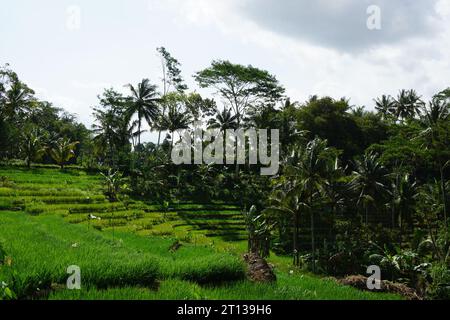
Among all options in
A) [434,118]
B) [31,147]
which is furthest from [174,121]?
[434,118]

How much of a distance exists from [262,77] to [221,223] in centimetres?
2097

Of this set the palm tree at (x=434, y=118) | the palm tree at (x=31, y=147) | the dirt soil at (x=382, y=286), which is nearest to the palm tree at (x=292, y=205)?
the palm tree at (x=434, y=118)

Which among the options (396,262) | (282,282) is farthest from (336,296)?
(396,262)

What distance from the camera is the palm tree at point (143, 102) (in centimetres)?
4547

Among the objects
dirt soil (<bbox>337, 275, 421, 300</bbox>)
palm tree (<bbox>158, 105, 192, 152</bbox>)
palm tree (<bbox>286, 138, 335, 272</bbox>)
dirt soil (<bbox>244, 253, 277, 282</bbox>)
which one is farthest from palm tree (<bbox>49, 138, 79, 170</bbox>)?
dirt soil (<bbox>244, 253, 277, 282</bbox>)

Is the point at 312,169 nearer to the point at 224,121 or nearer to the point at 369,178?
the point at 369,178

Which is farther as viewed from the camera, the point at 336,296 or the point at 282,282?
the point at 282,282

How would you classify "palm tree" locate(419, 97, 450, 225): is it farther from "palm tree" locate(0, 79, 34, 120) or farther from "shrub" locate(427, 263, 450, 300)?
"palm tree" locate(0, 79, 34, 120)

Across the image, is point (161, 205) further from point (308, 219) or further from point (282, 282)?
point (282, 282)

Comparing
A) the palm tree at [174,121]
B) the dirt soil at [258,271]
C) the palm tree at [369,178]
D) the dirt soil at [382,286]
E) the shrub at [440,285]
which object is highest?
the palm tree at [174,121]

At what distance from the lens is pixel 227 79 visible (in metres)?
48.4

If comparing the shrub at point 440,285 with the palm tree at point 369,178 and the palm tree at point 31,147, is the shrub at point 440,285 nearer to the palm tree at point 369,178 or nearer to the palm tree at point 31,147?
the palm tree at point 369,178

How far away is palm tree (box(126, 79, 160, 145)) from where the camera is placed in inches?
1790

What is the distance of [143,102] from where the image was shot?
45469 mm
